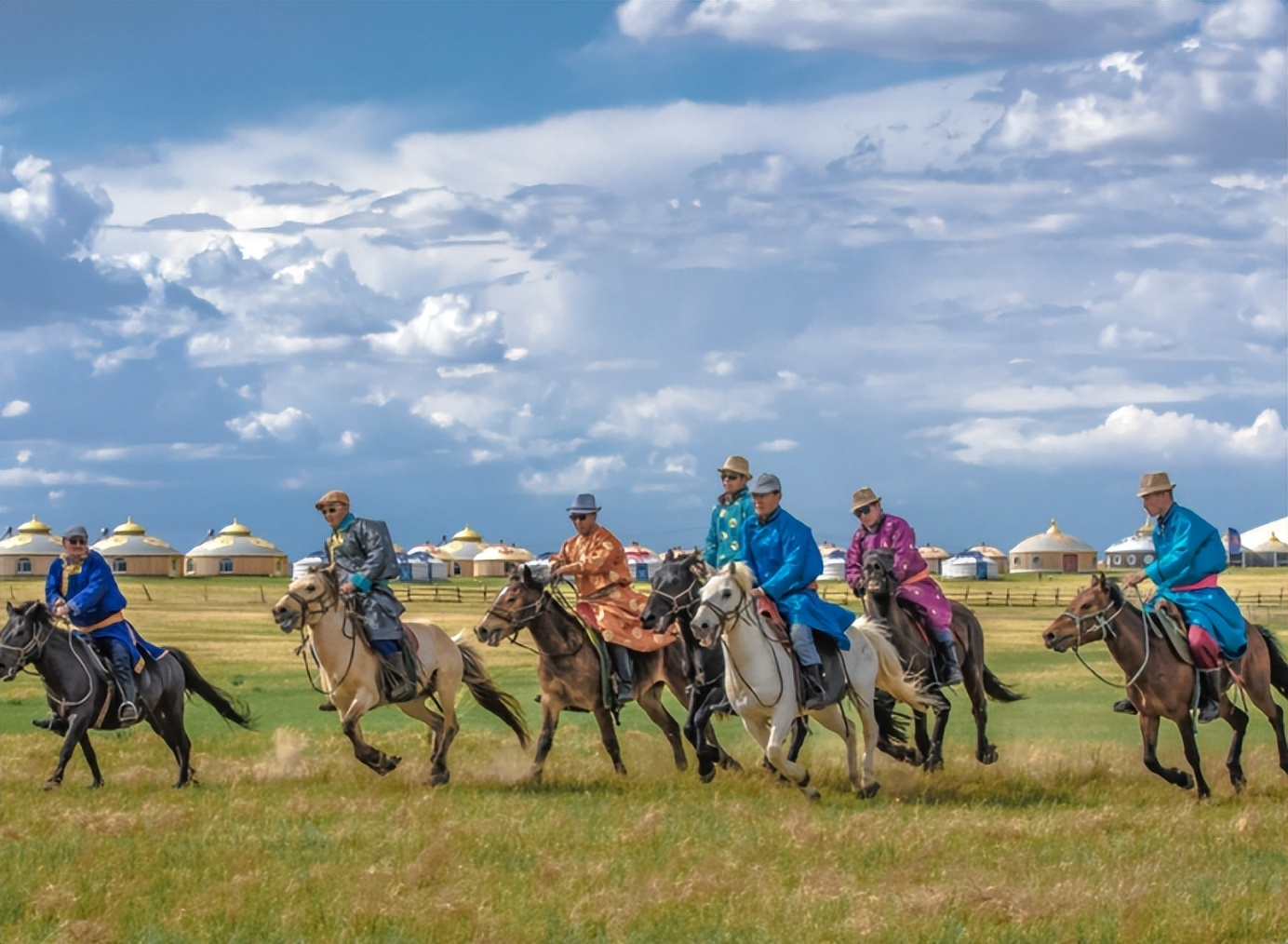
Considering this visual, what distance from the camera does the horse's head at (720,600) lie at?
13.8 m

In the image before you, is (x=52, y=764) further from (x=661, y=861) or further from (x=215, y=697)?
(x=661, y=861)

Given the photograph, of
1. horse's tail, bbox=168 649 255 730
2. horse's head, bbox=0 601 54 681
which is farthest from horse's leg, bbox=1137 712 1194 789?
horse's head, bbox=0 601 54 681

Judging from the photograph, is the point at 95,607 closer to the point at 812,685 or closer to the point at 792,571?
the point at 792,571

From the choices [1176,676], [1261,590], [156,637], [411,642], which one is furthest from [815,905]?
[1261,590]

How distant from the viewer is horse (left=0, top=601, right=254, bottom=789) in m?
16.2

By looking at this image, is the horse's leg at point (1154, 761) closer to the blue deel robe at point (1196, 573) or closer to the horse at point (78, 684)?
the blue deel robe at point (1196, 573)

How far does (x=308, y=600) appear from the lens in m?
15.6

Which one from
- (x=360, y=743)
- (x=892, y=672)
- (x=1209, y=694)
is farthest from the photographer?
(x=892, y=672)

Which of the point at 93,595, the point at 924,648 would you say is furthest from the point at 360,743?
the point at 924,648

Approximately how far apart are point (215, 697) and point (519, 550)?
412 feet

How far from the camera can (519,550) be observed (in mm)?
143125

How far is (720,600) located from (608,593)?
3267 mm

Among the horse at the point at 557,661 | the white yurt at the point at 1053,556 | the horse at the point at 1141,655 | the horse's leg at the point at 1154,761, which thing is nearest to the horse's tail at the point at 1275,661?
the horse at the point at 1141,655

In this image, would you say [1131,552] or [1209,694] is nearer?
[1209,694]
